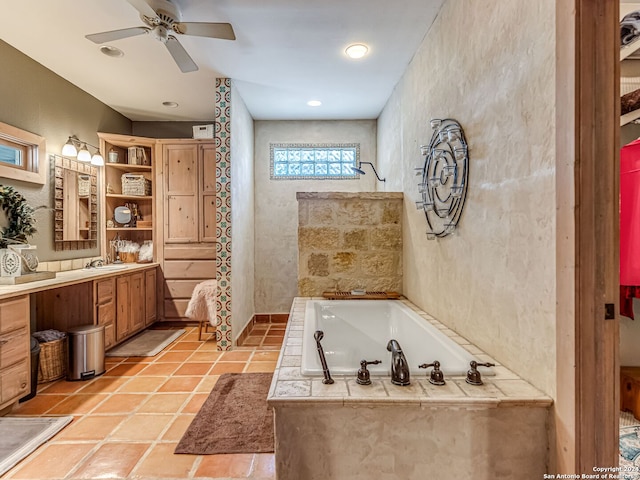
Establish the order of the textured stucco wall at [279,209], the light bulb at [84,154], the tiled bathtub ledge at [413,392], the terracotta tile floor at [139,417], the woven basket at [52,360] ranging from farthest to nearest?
1. the textured stucco wall at [279,209]
2. the light bulb at [84,154]
3. the woven basket at [52,360]
4. the terracotta tile floor at [139,417]
5. the tiled bathtub ledge at [413,392]

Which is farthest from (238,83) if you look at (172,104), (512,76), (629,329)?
(629,329)

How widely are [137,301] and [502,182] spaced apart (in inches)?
147

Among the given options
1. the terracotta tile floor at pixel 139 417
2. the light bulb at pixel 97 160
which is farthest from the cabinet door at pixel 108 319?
the light bulb at pixel 97 160

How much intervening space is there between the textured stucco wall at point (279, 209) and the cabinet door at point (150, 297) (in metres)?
1.26

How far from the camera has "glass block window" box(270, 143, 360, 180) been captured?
4.39 meters

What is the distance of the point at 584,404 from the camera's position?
3.21ft

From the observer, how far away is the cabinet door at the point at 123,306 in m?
3.25

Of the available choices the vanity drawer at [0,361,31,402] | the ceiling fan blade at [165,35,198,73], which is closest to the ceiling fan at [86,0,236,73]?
the ceiling fan blade at [165,35,198,73]

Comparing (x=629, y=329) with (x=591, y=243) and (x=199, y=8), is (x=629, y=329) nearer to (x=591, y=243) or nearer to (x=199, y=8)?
(x=591, y=243)

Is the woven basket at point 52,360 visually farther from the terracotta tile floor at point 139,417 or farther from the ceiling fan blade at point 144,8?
the ceiling fan blade at point 144,8

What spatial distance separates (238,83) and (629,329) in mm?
3779

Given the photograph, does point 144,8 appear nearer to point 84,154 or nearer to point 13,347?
point 84,154

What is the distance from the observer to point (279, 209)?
439 cm

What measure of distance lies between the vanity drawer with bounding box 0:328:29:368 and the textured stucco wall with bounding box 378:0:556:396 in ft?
9.07
